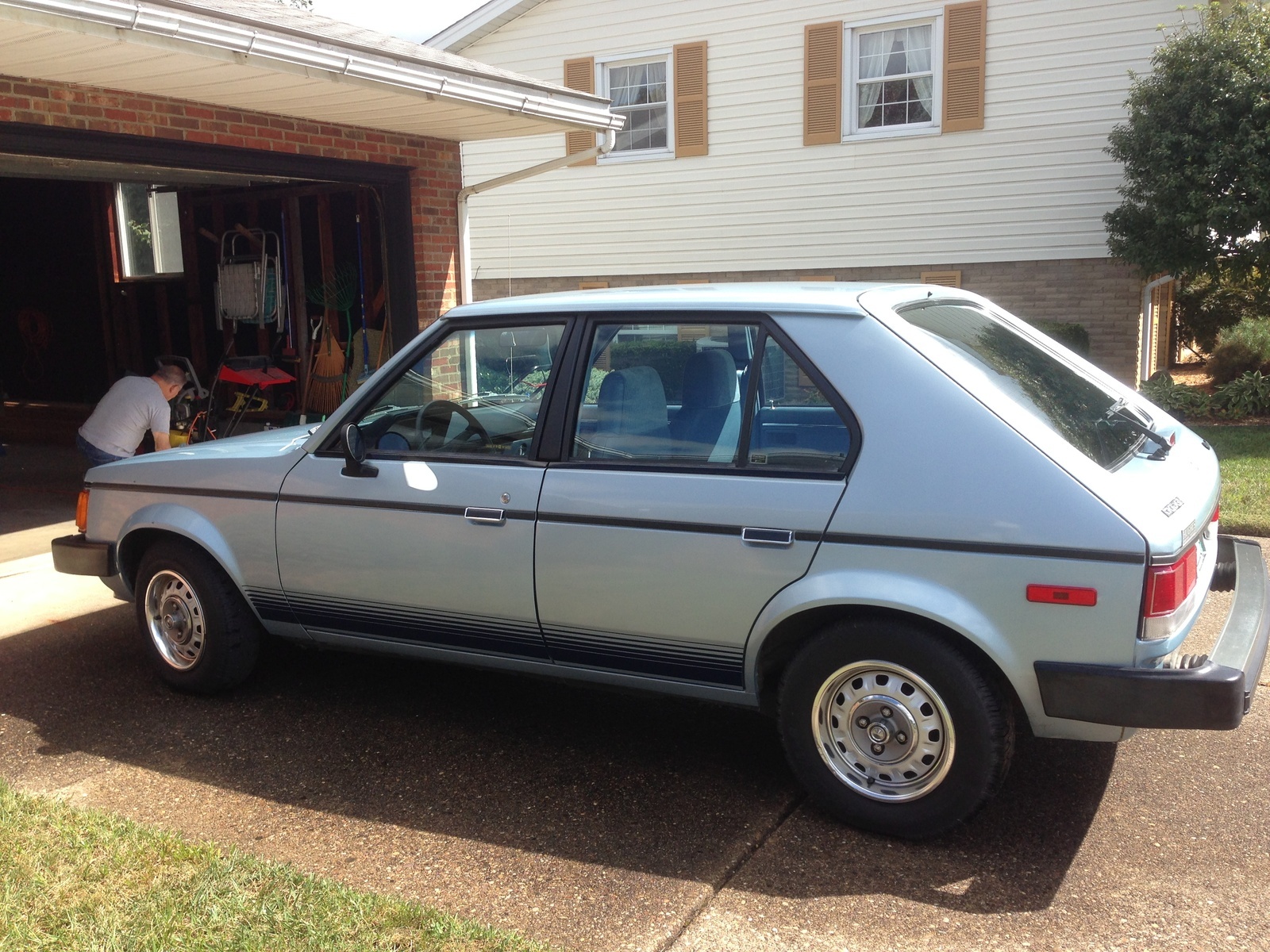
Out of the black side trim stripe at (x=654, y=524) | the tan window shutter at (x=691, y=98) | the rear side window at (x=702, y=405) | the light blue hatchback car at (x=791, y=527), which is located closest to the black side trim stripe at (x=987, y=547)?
the light blue hatchback car at (x=791, y=527)

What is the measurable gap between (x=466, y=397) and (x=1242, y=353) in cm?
1301

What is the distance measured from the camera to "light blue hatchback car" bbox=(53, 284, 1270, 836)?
3.27 meters

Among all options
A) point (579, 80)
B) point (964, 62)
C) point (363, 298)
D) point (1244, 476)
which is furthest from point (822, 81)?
point (1244, 476)

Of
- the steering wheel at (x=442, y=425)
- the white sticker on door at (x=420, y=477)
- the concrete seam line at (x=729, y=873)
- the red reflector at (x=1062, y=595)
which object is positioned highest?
the steering wheel at (x=442, y=425)

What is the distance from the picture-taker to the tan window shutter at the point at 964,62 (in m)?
14.1

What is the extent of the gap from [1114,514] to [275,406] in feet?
36.8

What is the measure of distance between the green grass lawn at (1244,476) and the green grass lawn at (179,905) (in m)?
6.29

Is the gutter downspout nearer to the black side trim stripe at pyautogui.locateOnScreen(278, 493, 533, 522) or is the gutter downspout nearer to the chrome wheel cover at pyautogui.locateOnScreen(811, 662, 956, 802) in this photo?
the black side trim stripe at pyautogui.locateOnScreen(278, 493, 533, 522)

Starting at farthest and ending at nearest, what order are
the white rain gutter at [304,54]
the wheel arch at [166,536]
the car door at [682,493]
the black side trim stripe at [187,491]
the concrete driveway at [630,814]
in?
the white rain gutter at [304,54] < the wheel arch at [166,536] < the black side trim stripe at [187,491] < the car door at [682,493] < the concrete driveway at [630,814]

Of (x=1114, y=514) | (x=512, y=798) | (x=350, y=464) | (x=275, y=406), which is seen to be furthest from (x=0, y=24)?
(x=275, y=406)

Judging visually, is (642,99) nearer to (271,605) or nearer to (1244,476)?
(1244,476)

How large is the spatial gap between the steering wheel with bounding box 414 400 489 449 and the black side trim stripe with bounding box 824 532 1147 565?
1.49 meters

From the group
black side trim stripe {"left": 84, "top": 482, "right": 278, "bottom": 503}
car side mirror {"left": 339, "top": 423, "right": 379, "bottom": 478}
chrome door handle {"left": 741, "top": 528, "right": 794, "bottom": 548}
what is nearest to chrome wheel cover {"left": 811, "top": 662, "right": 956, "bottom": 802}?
chrome door handle {"left": 741, "top": 528, "right": 794, "bottom": 548}

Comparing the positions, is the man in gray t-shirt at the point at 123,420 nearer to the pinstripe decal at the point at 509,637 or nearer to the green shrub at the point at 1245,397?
the pinstripe decal at the point at 509,637
